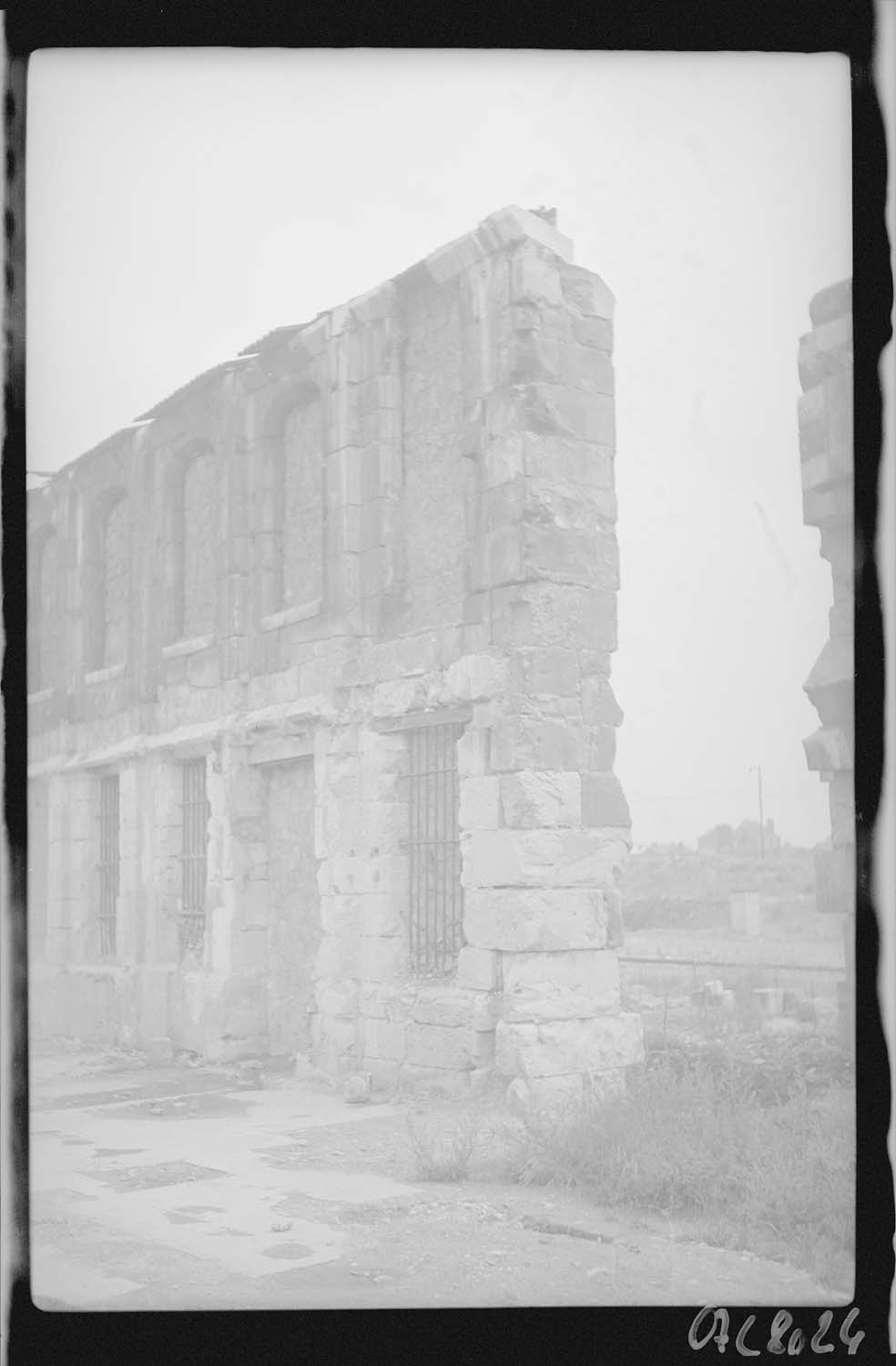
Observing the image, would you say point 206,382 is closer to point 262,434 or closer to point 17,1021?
point 262,434

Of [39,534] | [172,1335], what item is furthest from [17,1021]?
[39,534]

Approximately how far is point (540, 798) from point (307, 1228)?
312 cm

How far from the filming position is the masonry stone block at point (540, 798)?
8.04 meters

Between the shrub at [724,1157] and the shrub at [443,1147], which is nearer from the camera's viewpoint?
the shrub at [724,1157]

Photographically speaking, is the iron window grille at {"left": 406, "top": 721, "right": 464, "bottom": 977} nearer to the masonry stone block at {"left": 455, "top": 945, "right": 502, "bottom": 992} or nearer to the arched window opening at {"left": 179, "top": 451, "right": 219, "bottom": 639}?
the masonry stone block at {"left": 455, "top": 945, "right": 502, "bottom": 992}

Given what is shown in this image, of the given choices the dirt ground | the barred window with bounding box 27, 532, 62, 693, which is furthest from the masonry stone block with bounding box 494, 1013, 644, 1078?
the barred window with bounding box 27, 532, 62, 693

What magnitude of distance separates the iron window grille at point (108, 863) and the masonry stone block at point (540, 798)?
10.1 feet

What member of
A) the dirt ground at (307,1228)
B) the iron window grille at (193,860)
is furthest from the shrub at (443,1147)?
the iron window grille at (193,860)

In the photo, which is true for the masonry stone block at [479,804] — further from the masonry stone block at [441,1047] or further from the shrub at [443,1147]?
the shrub at [443,1147]

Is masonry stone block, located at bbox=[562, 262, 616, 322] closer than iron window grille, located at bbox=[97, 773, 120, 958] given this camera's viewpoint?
Yes

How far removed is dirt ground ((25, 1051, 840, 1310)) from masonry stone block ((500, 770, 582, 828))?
5.70 feet

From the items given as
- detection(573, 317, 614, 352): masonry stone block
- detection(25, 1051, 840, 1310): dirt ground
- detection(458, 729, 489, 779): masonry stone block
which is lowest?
detection(25, 1051, 840, 1310): dirt ground

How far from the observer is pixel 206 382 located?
27.4ft

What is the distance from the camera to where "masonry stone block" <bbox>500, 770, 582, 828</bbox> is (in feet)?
26.4
